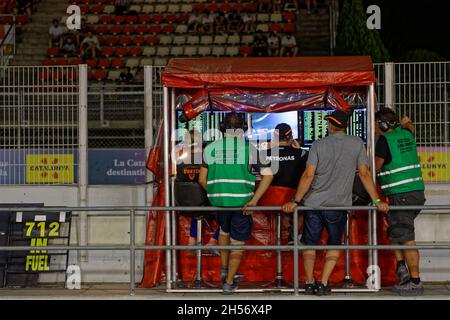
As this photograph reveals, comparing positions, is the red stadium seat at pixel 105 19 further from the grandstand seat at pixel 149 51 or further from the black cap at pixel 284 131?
the black cap at pixel 284 131

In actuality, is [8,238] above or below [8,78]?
below

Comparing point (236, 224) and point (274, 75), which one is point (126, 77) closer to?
point (274, 75)

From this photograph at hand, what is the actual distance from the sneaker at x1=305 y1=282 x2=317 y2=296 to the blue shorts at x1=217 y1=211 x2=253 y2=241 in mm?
824

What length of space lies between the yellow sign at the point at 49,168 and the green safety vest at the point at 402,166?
4.06 metres

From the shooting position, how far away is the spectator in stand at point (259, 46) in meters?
21.2

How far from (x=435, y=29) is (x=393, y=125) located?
1663 centimetres

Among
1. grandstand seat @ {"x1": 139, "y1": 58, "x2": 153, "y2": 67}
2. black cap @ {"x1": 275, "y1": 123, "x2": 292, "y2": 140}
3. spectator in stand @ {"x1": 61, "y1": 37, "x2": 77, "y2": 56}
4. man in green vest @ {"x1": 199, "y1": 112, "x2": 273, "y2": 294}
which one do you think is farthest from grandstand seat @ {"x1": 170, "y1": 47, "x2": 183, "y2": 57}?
man in green vest @ {"x1": 199, "y1": 112, "x2": 273, "y2": 294}

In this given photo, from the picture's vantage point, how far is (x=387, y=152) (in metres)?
9.91

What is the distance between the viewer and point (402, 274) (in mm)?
9914

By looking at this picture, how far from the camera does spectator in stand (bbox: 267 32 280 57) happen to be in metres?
21.3

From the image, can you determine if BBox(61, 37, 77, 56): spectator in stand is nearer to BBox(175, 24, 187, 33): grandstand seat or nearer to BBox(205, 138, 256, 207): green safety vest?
BBox(175, 24, 187, 33): grandstand seat
